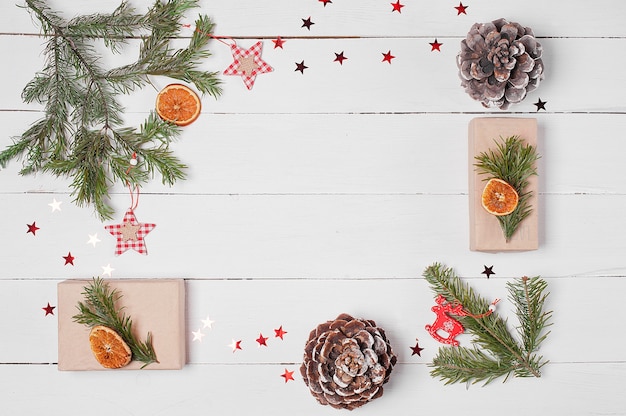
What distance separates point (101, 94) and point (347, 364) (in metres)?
0.68

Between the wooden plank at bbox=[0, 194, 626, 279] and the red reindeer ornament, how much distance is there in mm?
79

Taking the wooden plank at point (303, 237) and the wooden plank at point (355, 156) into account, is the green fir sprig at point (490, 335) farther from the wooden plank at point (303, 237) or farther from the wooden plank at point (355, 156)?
the wooden plank at point (355, 156)

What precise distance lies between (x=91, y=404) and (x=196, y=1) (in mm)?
796

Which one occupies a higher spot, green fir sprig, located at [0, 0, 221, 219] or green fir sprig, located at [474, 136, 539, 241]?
green fir sprig, located at [0, 0, 221, 219]

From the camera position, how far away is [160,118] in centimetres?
115

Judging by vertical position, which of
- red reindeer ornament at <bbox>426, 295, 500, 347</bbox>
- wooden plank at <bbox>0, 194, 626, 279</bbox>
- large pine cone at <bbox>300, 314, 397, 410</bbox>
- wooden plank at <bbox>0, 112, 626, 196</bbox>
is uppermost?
wooden plank at <bbox>0, 112, 626, 196</bbox>

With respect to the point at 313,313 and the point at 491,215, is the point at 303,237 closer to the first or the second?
the point at 313,313

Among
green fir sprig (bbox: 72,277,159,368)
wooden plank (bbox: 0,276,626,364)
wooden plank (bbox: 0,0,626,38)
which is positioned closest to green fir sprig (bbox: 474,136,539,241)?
wooden plank (bbox: 0,276,626,364)

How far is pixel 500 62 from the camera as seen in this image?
1.07 meters

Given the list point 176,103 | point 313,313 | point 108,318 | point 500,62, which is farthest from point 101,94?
point 500,62

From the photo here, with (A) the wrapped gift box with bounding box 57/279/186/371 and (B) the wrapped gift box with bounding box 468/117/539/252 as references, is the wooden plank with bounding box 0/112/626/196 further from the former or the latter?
(A) the wrapped gift box with bounding box 57/279/186/371

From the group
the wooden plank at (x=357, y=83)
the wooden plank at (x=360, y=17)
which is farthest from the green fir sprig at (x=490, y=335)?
the wooden plank at (x=360, y=17)

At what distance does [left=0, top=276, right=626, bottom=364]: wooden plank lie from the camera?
1.16 m

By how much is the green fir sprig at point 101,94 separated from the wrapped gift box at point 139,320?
16 cm
